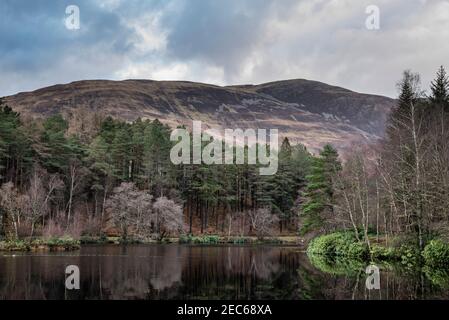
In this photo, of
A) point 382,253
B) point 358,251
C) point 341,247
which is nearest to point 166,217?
point 341,247

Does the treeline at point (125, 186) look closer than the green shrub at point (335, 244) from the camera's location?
No

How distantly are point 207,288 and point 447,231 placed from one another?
49.1 feet

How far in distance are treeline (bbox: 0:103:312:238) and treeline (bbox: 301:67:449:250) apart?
82.4ft

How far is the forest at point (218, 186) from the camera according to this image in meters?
31.8

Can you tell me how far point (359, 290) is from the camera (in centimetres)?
1758

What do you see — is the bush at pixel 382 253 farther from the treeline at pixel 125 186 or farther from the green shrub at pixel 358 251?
the treeline at pixel 125 186

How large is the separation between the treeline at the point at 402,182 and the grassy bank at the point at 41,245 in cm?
2120

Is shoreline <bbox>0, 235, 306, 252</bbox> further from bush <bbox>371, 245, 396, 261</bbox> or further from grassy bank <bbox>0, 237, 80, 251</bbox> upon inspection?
bush <bbox>371, 245, 396, 261</bbox>

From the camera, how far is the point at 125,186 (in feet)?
214

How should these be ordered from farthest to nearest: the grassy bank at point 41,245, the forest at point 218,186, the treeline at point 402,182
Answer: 1. the grassy bank at point 41,245
2. the forest at point 218,186
3. the treeline at point 402,182

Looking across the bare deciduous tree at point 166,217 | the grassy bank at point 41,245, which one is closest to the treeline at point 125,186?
the bare deciduous tree at point 166,217

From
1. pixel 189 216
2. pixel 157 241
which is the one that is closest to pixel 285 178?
pixel 189 216

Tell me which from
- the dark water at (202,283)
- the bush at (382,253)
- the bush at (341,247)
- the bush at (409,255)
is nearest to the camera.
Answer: the dark water at (202,283)
